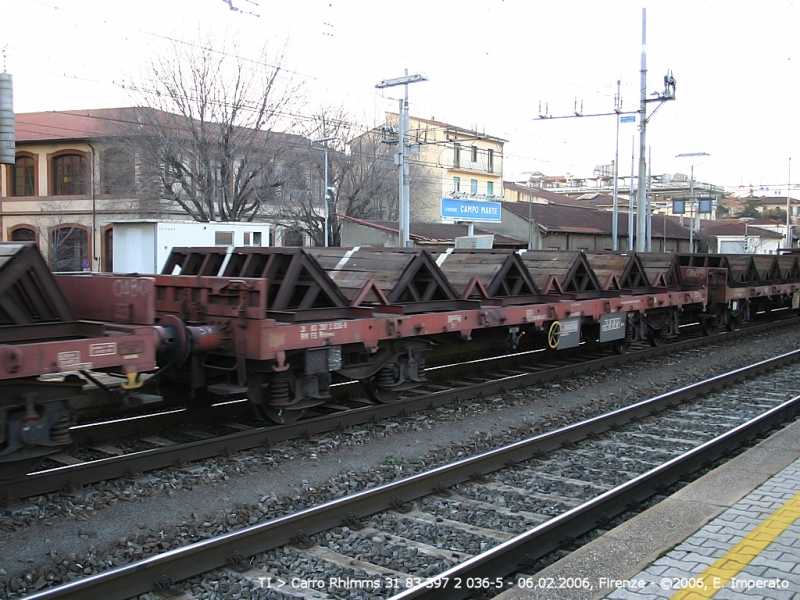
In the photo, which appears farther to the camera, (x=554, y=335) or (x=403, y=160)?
(x=403, y=160)

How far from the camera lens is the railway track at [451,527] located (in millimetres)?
4598

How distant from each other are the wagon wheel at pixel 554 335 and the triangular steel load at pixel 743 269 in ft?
29.7

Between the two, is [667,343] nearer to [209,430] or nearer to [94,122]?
[209,430]

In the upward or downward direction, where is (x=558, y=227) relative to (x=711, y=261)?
upward

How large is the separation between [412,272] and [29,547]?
5702 millimetres

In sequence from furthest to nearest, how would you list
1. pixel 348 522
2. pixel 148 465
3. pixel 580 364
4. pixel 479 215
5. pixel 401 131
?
pixel 479 215, pixel 401 131, pixel 580 364, pixel 148 465, pixel 348 522

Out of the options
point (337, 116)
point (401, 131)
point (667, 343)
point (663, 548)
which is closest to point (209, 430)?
point (663, 548)

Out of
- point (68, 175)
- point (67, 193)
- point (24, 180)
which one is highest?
point (68, 175)

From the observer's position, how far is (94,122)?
1670 inches

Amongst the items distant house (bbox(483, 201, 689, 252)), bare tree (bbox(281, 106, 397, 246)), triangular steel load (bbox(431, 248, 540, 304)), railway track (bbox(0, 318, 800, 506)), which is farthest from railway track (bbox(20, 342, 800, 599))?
distant house (bbox(483, 201, 689, 252))

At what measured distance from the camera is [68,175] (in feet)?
140

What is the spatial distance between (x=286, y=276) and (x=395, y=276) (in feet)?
6.18

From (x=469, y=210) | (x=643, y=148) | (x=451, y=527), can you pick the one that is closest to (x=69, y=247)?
(x=469, y=210)

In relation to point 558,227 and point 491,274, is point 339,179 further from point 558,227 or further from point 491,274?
point 491,274
